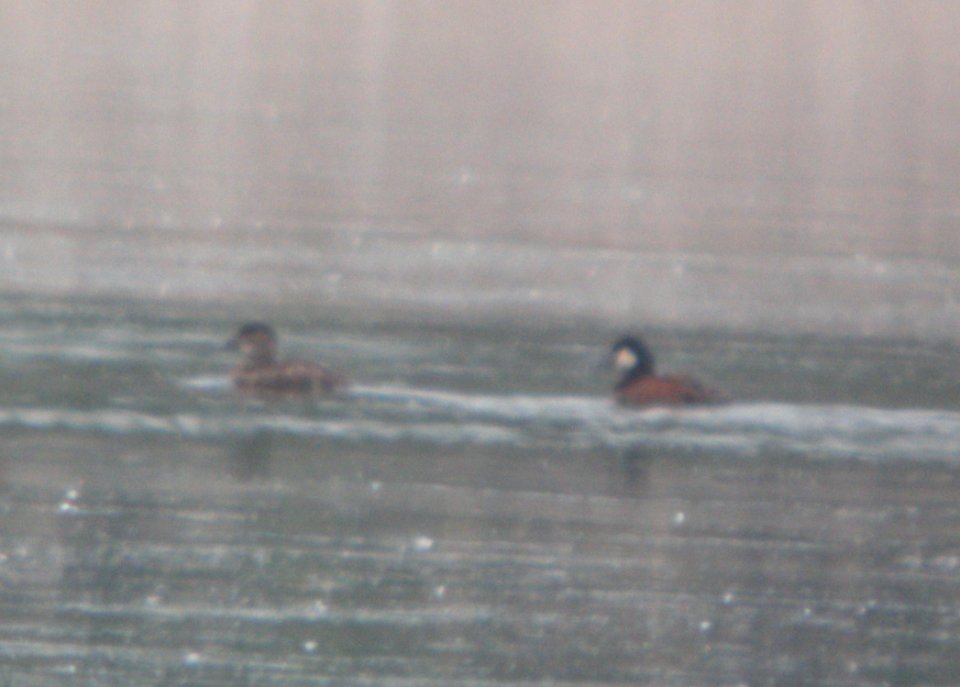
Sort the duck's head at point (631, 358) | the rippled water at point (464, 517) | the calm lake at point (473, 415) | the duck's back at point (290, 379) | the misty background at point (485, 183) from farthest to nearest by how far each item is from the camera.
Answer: the misty background at point (485, 183) → the duck's head at point (631, 358) → the duck's back at point (290, 379) → the calm lake at point (473, 415) → the rippled water at point (464, 517)

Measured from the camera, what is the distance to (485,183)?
27984mm

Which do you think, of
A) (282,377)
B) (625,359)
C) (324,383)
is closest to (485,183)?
(625,359)

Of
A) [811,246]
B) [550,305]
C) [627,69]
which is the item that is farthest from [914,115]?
[550,305]

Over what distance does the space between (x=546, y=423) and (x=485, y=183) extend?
592 inches

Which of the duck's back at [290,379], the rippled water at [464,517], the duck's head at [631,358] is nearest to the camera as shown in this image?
the rippled water at [464,517]

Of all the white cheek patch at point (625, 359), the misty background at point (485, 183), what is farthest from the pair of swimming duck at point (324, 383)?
the misty background at point (485, 183)

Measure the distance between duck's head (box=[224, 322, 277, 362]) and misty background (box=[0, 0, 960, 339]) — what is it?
9.21 ft

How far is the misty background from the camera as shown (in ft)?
62.0

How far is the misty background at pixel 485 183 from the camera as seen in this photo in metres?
18.9

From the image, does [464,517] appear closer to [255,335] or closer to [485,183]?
[255,335]

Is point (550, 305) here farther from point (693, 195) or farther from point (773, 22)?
point (773, 22)

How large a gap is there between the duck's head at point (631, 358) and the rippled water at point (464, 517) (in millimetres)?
252

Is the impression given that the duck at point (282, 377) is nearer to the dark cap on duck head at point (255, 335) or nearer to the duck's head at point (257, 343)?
the duck's head at point (257, 343)

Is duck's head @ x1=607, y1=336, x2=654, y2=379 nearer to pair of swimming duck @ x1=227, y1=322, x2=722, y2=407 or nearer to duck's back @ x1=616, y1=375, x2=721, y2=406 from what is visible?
pair of swimming duck @ x1=227, y1=322, x2=722, y2=407
